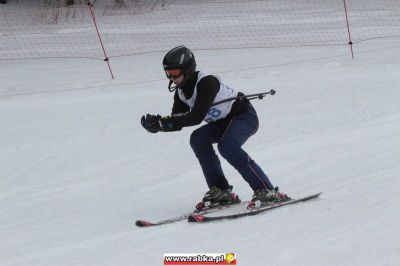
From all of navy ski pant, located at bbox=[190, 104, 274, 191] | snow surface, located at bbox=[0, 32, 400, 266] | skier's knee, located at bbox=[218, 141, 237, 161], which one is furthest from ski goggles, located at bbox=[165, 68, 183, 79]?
snow surface, located at bbox=[0, 32, 400, 266]

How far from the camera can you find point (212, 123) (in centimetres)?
625

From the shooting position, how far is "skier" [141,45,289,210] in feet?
19.4

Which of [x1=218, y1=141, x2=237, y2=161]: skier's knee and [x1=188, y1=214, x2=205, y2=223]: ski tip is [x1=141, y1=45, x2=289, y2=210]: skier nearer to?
[x1=218, y1=141, x2=237, y2=161]: skier's knee

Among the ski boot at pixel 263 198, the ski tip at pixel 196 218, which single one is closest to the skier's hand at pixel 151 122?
the ski tip at pixel 196 218

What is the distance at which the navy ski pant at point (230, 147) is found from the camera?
598 cm

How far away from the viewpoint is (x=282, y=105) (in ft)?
35.7

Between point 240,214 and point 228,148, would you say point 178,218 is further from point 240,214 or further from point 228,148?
point 228,148

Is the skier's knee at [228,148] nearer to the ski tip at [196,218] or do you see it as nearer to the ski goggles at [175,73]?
the ski tip at [196,218]

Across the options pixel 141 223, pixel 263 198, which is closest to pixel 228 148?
pixel 263 198

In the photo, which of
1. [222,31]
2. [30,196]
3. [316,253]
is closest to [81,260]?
[316,253]

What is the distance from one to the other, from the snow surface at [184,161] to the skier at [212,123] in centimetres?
37

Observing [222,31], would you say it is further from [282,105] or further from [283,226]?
[283,226]

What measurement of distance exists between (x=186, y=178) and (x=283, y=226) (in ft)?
8.81

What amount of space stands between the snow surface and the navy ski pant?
365 mm
